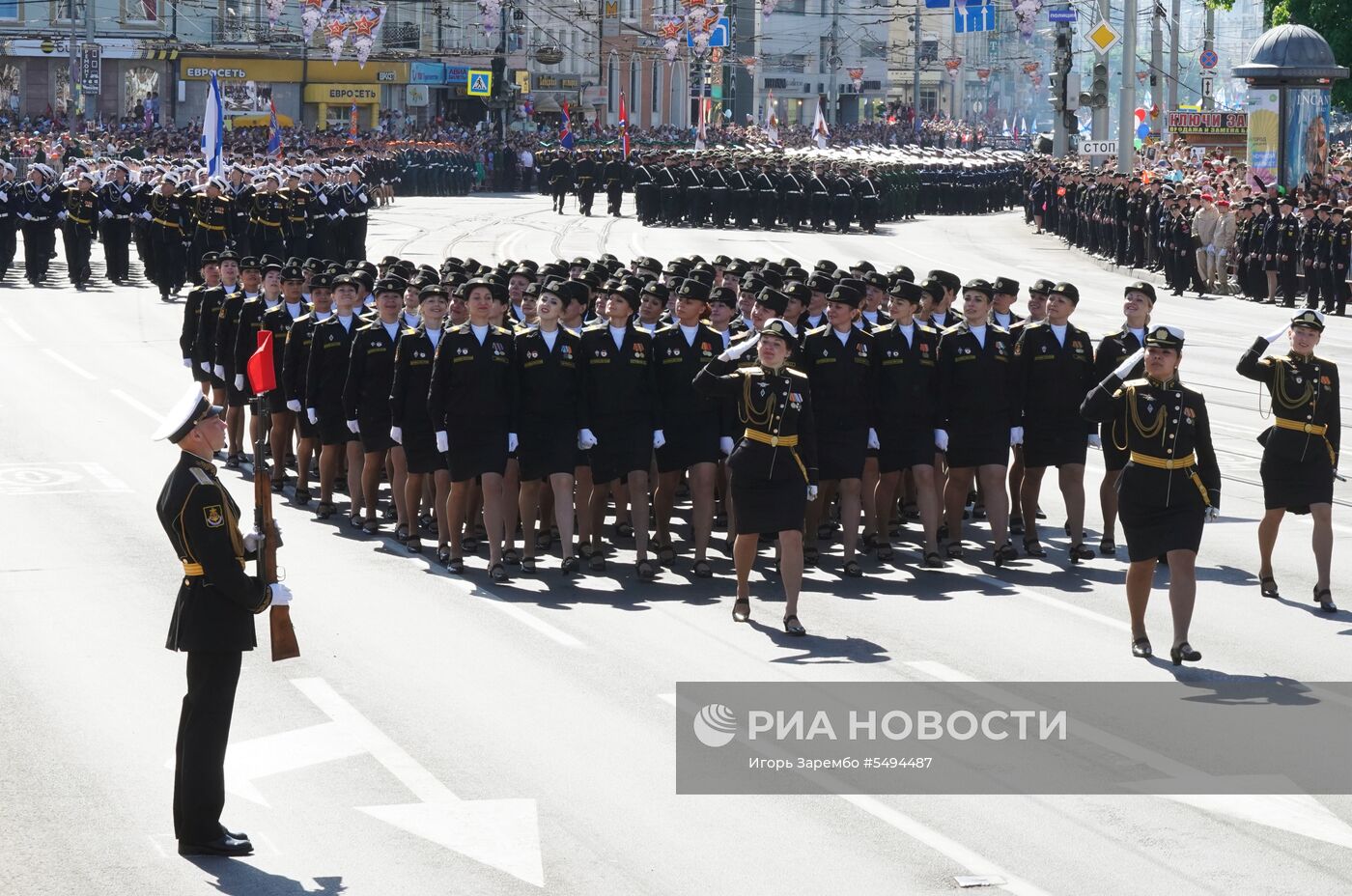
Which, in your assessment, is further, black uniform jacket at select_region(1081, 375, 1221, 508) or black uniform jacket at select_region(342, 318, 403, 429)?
black uniform jacket at select_region(342, 318, 403, 429)

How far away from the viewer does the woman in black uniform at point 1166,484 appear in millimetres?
11227

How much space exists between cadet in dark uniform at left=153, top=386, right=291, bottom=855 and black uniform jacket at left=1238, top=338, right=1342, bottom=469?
688cm

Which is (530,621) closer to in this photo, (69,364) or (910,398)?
(910,398)

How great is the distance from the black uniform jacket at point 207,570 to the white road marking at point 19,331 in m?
20.2

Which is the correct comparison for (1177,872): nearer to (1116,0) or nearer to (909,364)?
(909,364)

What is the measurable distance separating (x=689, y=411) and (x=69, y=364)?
42.9ft

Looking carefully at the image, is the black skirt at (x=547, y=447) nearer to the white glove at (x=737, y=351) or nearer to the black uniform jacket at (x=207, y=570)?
the white glove at (x=737, y=351)

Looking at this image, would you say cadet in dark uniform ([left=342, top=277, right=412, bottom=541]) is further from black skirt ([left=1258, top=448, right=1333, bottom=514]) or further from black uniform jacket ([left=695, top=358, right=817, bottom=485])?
black skirt ([left=1258, top=448, right=1333, bottom=514])

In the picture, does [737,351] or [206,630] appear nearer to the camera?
[206,630]

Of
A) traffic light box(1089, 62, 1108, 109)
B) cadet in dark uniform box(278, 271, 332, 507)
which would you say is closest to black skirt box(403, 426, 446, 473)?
cadet in dark uniform box(278, 271, 332, 507)

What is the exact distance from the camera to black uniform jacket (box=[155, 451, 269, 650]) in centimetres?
819

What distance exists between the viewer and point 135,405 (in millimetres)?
21797

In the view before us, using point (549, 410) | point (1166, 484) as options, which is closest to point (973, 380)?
point (549, 410)

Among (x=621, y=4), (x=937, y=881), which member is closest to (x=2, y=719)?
(x=937, y=881)
